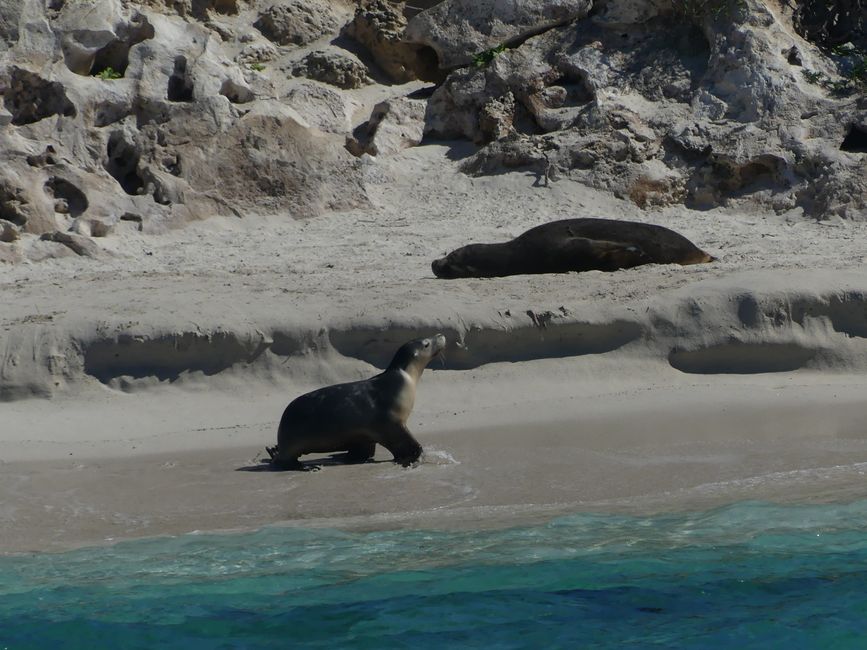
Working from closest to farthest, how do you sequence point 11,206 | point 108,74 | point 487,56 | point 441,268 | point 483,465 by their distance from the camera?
1. point 483,465
2. point 441,268
3. point 11,206
4. point 108,74
5. point 487,56

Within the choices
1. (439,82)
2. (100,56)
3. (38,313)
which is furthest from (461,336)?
(439,82)

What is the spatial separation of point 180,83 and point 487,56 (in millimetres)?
3572

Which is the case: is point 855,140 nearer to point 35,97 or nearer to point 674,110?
point 674,110

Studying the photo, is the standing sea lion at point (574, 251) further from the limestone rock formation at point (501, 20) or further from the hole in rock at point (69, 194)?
the limestone rock formation at point (501, 20)

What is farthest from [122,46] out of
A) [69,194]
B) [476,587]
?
[476,587]

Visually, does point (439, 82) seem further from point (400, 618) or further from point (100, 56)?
point (400, 618)

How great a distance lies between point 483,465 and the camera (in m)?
7.09

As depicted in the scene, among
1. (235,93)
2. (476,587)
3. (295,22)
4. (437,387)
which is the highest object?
(295,22)

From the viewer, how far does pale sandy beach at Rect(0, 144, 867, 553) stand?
6512mm

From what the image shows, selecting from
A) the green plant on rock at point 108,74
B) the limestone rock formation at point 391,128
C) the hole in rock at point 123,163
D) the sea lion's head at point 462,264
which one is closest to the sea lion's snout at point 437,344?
the sea lion's head at point 462,264

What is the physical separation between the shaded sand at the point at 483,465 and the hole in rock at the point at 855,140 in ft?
19.1

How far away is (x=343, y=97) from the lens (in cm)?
1598

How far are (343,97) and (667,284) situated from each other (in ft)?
23.9

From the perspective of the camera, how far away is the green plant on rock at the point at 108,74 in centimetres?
1379
